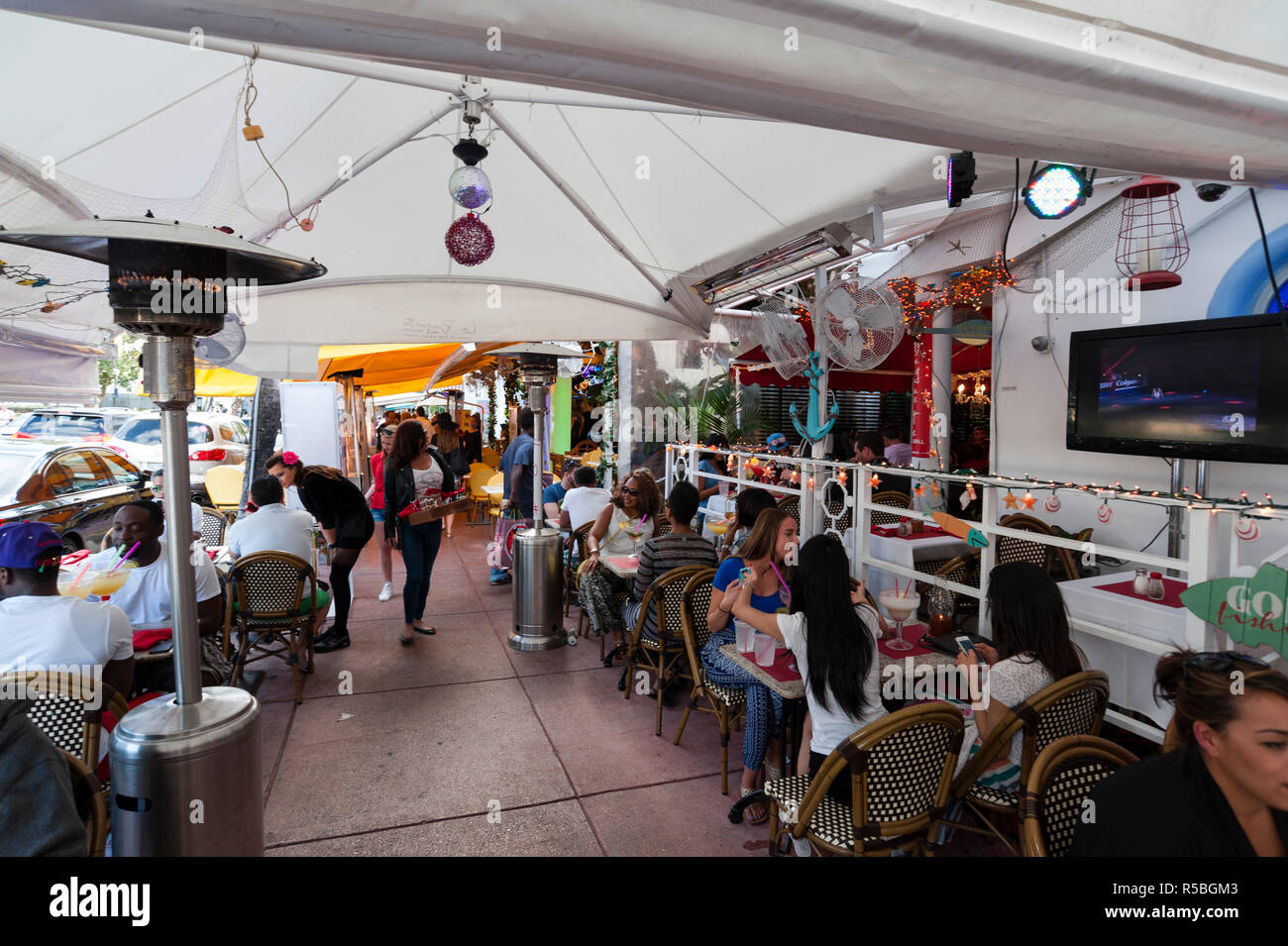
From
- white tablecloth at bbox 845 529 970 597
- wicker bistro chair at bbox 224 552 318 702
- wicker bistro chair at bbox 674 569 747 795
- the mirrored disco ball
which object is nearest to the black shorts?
wicker bistro chair at bbox 224 552 318 702

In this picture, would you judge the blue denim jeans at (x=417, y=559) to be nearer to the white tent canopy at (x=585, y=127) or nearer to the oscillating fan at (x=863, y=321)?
the white tent canopy at (x=585, y=127)

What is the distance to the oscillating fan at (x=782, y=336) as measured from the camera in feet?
24.1

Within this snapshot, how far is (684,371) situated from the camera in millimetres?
11359

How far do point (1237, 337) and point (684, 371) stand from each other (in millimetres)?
7142

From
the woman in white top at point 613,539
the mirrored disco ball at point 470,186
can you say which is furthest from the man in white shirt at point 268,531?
the mirrored disco ball at point 470,186

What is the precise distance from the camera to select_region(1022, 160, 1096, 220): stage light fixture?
3.88 meters

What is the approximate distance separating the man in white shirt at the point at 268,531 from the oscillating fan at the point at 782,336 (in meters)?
4.81

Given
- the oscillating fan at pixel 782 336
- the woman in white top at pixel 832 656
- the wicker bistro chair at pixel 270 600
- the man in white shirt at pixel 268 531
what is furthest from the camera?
the oscillating fan at pixel 782 336

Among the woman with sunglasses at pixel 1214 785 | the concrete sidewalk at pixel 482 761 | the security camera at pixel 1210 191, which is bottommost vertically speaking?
the concrete sidewalk at pixel 482 761

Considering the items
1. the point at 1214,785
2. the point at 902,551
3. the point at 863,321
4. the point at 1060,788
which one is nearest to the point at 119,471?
the point at 863,321

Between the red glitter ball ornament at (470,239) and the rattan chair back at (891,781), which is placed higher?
the red glitter ball ornament at (470,239)

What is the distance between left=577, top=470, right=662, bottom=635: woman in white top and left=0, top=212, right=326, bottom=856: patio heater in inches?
145
